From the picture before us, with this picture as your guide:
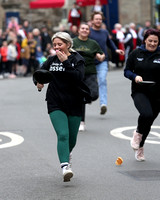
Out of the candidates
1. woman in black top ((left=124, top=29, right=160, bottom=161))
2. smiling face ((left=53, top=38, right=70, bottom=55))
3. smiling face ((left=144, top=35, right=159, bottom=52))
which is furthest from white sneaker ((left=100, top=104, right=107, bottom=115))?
smiling face ((left=53, top=38, right=70, bottom=55))

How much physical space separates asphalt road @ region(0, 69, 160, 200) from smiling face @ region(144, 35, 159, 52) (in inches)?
56.3

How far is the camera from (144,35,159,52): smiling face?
9047mm

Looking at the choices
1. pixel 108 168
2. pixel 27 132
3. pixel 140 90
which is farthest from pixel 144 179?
pixel 27 132

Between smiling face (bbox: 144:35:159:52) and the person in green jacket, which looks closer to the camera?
smiling face (bbox: 144:35:159:52)

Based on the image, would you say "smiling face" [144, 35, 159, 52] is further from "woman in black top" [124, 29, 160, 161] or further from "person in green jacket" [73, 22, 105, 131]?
"person in green jacket" [73, 22, 105, 131]

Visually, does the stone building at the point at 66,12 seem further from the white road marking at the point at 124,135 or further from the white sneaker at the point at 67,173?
the white sneaker at the point at 67,173

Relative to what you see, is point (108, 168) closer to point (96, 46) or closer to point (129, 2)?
point (96, 46)

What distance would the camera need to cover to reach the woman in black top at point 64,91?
25.5ft

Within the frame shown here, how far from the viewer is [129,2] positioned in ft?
144

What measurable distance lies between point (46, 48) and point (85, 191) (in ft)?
71.7

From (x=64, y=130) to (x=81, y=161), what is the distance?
4.94 ft

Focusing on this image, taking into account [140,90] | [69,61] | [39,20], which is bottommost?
[39,20]

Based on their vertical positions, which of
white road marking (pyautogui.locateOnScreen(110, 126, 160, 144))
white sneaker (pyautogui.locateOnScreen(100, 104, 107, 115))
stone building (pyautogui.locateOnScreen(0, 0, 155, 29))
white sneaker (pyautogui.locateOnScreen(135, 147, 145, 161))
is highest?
white sneaker (pyautogui.locateOnScreen(135, 147, 145, 161))

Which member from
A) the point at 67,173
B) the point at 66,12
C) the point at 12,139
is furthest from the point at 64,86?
the point at 66,12
